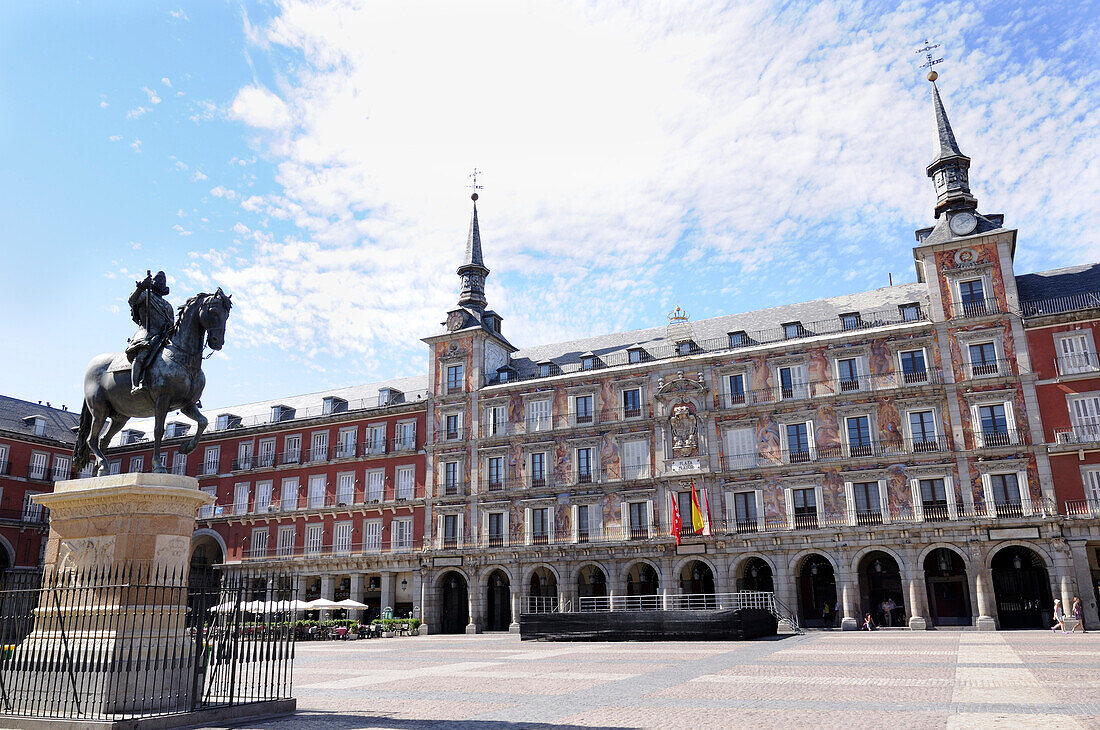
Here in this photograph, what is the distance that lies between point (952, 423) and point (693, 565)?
1454cm

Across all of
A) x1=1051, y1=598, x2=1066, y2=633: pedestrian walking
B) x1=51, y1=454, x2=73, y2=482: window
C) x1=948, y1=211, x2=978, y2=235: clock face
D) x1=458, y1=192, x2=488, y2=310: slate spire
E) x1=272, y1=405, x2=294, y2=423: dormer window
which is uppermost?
x1=458, y1=192, x2=488, y2=310: slate spire

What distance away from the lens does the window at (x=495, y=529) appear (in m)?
44.8

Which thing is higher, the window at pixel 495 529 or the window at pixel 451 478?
the window at pixel 451 478

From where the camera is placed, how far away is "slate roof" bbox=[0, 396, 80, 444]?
52.2 metres

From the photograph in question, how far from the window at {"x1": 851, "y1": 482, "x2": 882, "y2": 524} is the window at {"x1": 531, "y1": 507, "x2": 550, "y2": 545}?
16020 millimetres

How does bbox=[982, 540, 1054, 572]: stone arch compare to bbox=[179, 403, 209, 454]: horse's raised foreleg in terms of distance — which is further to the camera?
bbox=[982, 540, 1054, 572]: stone arch

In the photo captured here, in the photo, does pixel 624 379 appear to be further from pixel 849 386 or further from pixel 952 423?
pixel 952 423

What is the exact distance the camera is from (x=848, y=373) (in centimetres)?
3925

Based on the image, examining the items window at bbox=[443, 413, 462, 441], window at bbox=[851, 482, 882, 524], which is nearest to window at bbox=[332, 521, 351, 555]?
window at bbox=[443, 413, 462, 441]

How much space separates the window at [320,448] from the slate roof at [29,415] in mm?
15012

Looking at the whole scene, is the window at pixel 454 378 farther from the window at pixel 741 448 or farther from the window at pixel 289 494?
the window at pixel 741 448

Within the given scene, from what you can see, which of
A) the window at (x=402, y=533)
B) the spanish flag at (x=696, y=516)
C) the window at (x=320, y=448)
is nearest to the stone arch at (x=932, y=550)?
the spanish flag at (x=696, y=516)

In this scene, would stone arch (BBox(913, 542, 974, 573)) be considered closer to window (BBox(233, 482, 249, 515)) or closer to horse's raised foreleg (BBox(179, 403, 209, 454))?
horse's raised foreleg (BBox(179, 403, 209, 454))

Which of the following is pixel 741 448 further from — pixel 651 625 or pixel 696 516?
pixel 651 625
